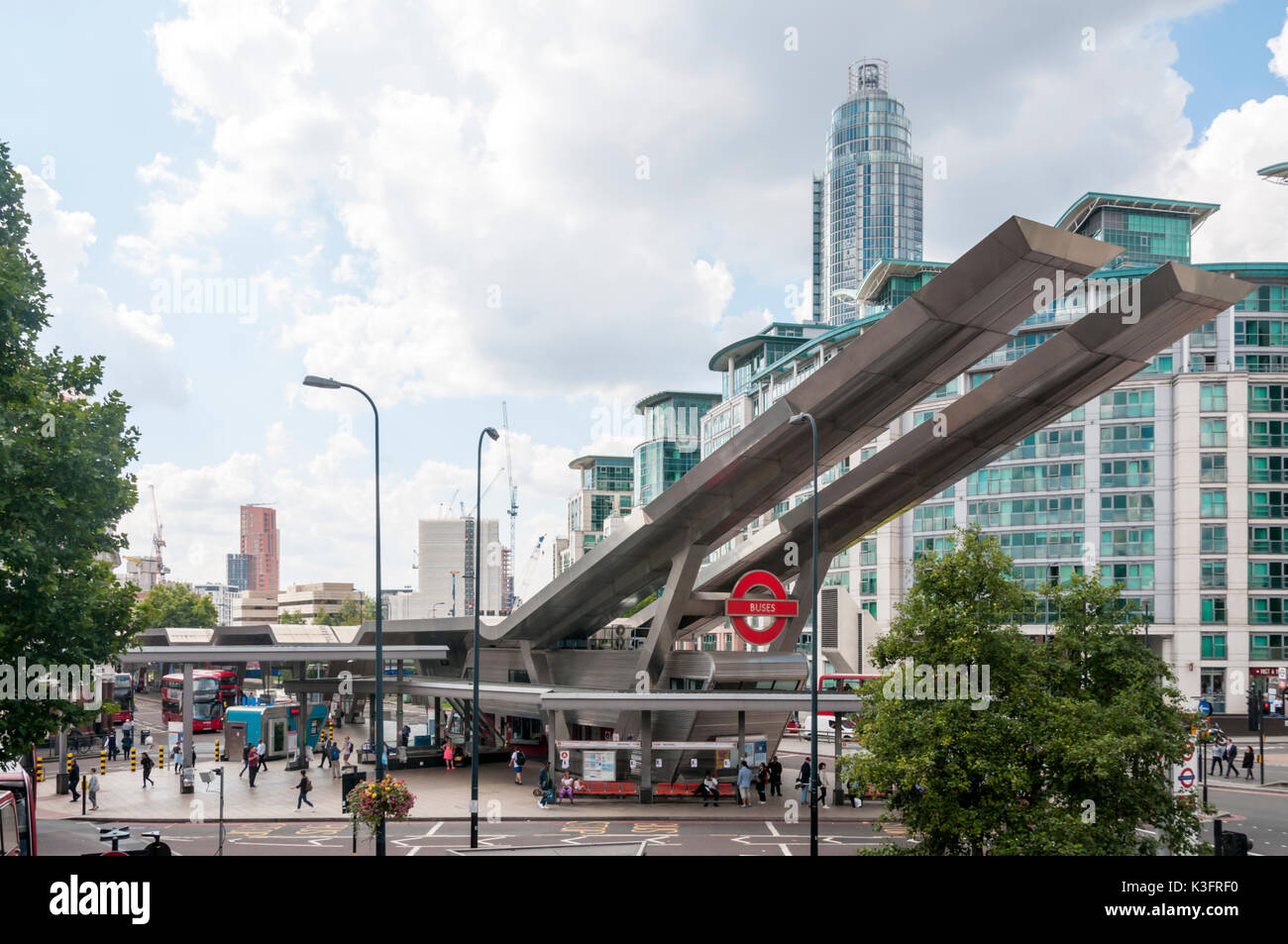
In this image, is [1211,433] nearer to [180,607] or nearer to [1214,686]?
[1214,686]

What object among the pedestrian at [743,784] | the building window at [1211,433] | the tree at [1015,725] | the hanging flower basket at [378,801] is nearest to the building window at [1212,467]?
the building window at [1211,433]

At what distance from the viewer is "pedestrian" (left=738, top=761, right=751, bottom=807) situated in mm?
37500

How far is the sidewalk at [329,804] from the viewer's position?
1399 inches

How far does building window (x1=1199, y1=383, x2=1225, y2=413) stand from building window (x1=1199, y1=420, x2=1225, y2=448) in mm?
918

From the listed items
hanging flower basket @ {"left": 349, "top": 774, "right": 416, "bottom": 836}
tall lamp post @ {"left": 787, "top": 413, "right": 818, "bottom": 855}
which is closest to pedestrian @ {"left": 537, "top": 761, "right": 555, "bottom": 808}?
tall lamp post @ {"left": 787, "top": 413, "right": 818, "bottom": 855}

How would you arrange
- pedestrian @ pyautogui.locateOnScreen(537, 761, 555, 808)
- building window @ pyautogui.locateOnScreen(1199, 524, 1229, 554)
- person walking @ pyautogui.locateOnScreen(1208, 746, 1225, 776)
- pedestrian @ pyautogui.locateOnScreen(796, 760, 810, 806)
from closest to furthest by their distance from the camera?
pedestrian @ pyautogui.locateOnScreen(537, 761, 555, 808) → pedestrian @ pyautogui.locateOnScreen(796, 760, 810, 806) → person walking @ pyautogui.locateOnScreen(1208, 746, 1225, 776) → building window @ pyautogui.locateOnScreen(1199, 524, 1229, 554)

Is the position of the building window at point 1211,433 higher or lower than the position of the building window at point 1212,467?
higher

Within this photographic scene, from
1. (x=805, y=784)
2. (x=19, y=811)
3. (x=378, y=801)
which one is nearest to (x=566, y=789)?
(x=805, y=784)

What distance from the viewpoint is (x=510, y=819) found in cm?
3500

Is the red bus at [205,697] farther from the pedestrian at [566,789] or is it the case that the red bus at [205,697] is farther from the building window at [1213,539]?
the building window at [1213,539]

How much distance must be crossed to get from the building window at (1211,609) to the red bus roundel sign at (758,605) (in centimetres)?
5105

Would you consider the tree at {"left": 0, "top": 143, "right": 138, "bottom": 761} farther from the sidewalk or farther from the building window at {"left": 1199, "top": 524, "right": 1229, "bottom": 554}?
the building window at {"left": 1199, "top": 524, "right": 1229, "bottom": 554}

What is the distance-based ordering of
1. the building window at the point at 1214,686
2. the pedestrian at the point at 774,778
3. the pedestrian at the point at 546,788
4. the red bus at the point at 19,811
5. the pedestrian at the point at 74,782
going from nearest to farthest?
the red bus at the point at 19,811 → the pedestrian at the point at 546,788 → the pedestrian at the point at 74,782 → the pedestrian at the point at 774,778 → the building window at the point at 1214,686
